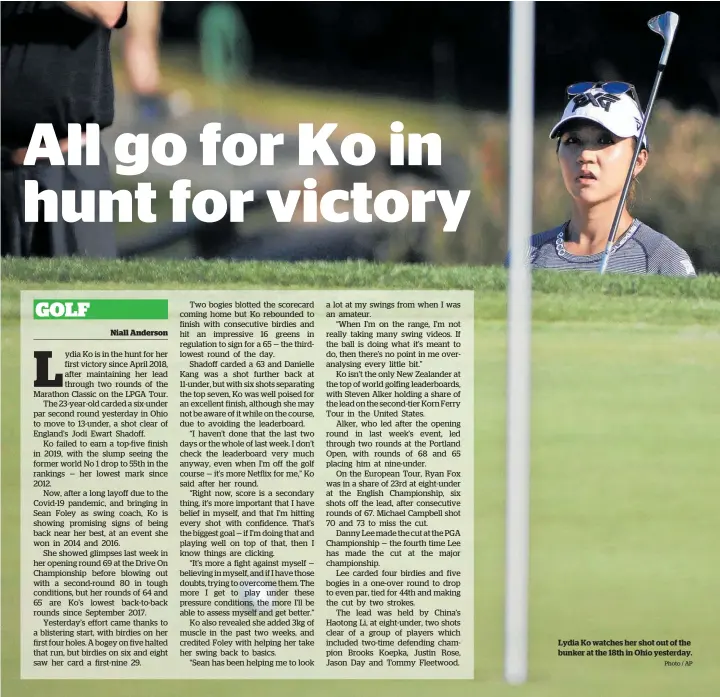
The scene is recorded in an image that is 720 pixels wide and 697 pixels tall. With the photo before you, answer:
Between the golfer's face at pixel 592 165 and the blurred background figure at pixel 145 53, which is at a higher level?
the blurred background figure at pixel 145 53

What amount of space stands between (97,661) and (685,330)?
1757 mm

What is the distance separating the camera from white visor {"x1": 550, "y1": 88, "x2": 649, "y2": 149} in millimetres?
2953

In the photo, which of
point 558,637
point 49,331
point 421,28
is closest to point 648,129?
point 421,28

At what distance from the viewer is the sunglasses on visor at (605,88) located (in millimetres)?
2945

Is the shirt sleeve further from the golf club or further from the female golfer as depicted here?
the golf club

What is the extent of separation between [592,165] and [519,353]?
2.36ft

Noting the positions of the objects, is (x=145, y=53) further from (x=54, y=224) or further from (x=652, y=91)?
(x=652, y=91)

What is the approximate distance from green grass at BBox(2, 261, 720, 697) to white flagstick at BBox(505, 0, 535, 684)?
23cm

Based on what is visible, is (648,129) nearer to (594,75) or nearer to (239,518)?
(594,75)

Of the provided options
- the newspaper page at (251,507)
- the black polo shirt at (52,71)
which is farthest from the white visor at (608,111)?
the black polo shirt at (52,71)

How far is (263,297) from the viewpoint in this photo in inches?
115

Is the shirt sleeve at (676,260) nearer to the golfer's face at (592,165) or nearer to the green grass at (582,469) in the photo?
the green grass at (582,469)

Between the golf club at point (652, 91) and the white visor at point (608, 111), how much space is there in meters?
0.03

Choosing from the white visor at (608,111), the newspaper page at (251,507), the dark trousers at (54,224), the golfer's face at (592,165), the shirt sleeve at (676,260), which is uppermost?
the white visor at (608,111)
